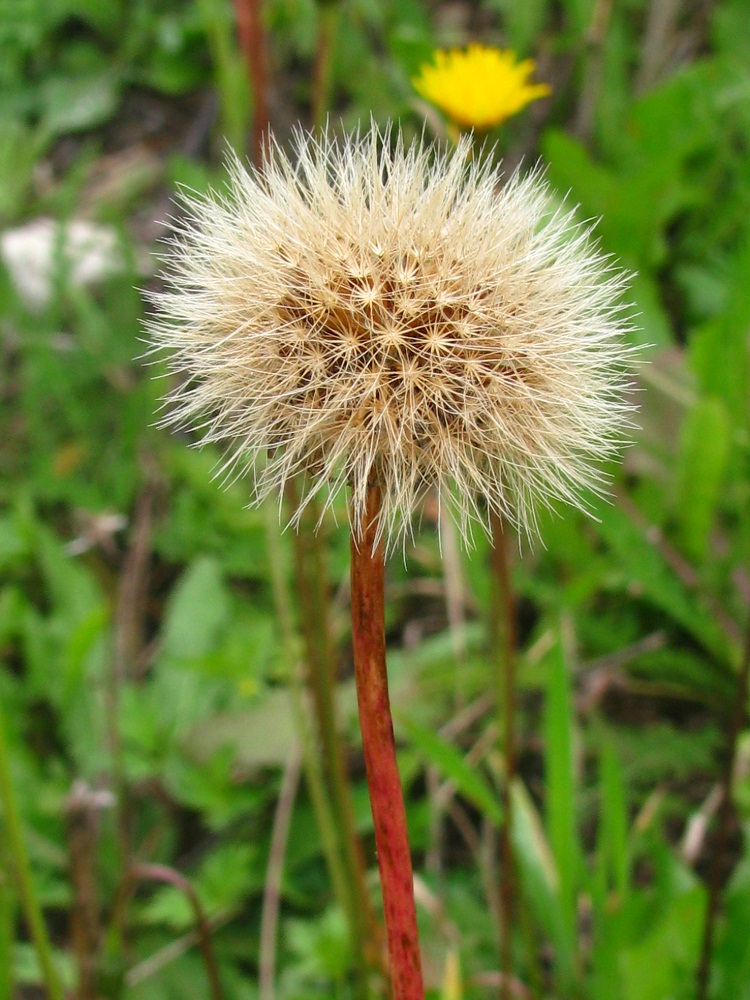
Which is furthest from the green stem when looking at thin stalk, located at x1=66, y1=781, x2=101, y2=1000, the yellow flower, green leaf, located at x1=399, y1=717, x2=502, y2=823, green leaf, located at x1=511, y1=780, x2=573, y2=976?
the yellow flower

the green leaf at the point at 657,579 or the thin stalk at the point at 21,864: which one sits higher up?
the green leaf at the point at 657,579

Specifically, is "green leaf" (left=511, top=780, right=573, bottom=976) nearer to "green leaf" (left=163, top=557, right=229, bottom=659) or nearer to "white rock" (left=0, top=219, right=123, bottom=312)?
"green leaf" (left=163, top=557, right=229, bottom=659)

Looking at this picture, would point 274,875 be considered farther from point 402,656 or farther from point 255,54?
point 255,54

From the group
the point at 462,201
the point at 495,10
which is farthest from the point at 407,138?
the point at 462,201

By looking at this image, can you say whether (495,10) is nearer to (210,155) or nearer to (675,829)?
(210,155)

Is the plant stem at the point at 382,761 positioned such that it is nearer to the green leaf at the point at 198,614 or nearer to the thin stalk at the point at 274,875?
the thin stalk at the point at 274,875

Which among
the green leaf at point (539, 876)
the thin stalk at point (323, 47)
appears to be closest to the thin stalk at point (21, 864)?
the green leaf at point (539, 876)
